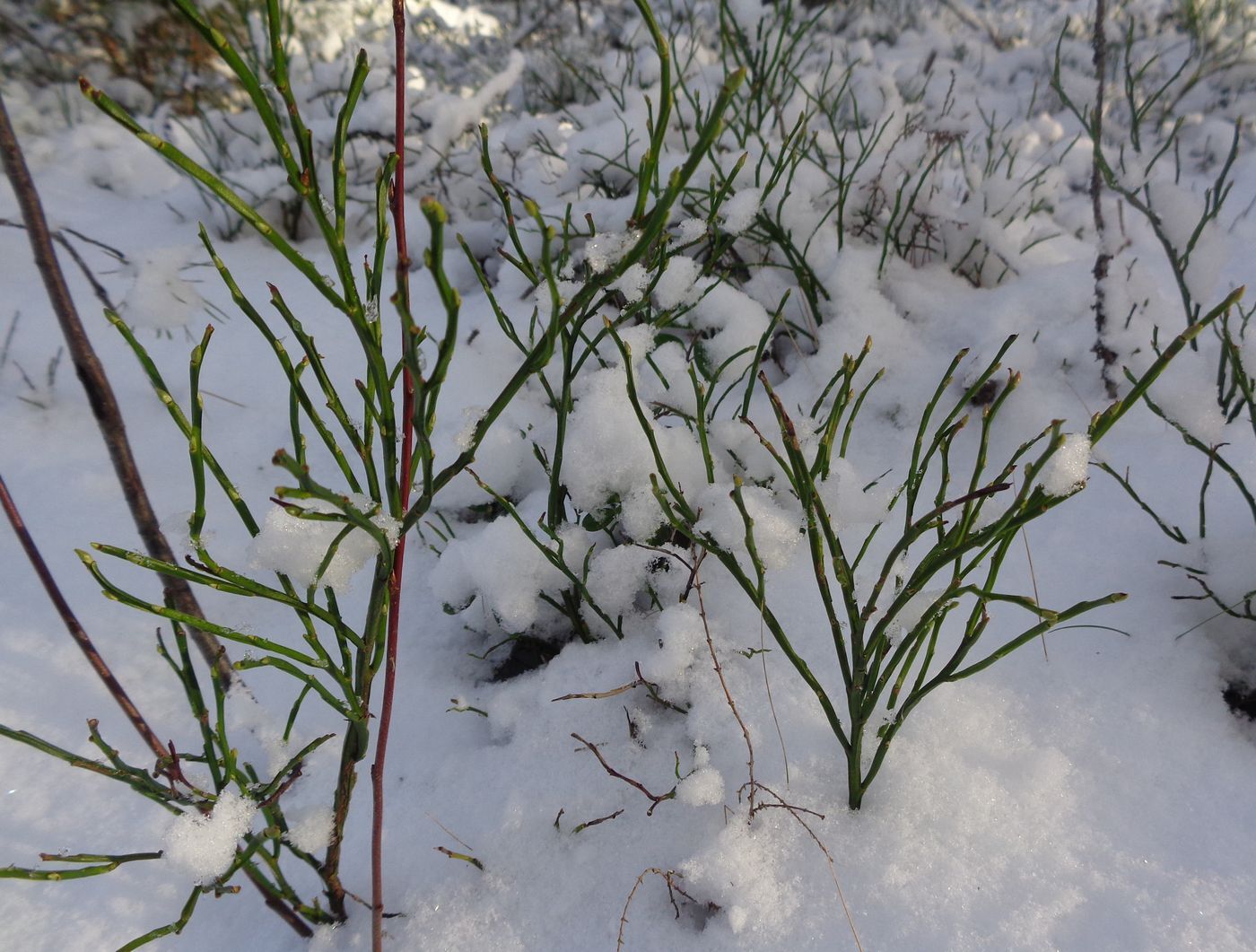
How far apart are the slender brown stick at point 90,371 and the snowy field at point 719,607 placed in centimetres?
17

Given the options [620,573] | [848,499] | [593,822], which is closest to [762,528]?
[848,499]

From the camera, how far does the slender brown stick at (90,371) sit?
68 centimetres

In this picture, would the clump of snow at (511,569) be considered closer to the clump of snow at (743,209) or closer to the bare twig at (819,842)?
the bare twig at (819,842)

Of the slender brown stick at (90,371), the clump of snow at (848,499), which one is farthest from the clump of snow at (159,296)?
the clump of snow at (848,499)

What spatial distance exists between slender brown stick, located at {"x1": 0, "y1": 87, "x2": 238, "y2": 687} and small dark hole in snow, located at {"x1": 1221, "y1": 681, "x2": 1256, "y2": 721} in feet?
3.47

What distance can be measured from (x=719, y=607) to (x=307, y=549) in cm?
57

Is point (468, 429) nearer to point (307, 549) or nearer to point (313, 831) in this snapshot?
point (307, 549)

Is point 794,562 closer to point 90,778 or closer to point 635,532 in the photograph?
point 635,532

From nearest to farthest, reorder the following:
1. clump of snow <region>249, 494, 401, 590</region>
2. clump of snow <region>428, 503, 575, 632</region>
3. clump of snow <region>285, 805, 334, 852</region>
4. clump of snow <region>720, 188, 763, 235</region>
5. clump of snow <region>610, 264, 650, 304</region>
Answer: clump of snow <region>249, 494, 401, 590</region> → clump of snow <region>285, 805, 334, 852</region> → clump of snow <region>610, 264, 650, 304</region> → clump of snow <region>428, 503, 575, 632</region> → clump of snow <region>720, 188, 763, 235</region>

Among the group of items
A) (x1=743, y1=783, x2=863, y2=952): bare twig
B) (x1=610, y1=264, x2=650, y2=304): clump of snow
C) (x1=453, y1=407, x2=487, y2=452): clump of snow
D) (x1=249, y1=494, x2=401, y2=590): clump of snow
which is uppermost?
(x1=610, y1=264, x2=650, y2=304): clump of snow

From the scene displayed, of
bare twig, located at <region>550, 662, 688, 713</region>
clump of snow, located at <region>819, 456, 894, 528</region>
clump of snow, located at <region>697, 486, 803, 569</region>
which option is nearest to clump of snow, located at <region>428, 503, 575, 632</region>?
bare twig, located at <region>550, 662, 688, 713</region>

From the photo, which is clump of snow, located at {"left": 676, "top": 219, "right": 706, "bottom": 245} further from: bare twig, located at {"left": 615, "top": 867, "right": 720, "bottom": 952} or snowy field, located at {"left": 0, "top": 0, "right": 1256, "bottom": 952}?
bare twig, located at {"left": 615, "top": 867, "right": 720, "bottom": 952}

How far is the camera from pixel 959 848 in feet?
2.37

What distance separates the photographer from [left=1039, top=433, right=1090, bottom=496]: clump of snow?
0.56m
